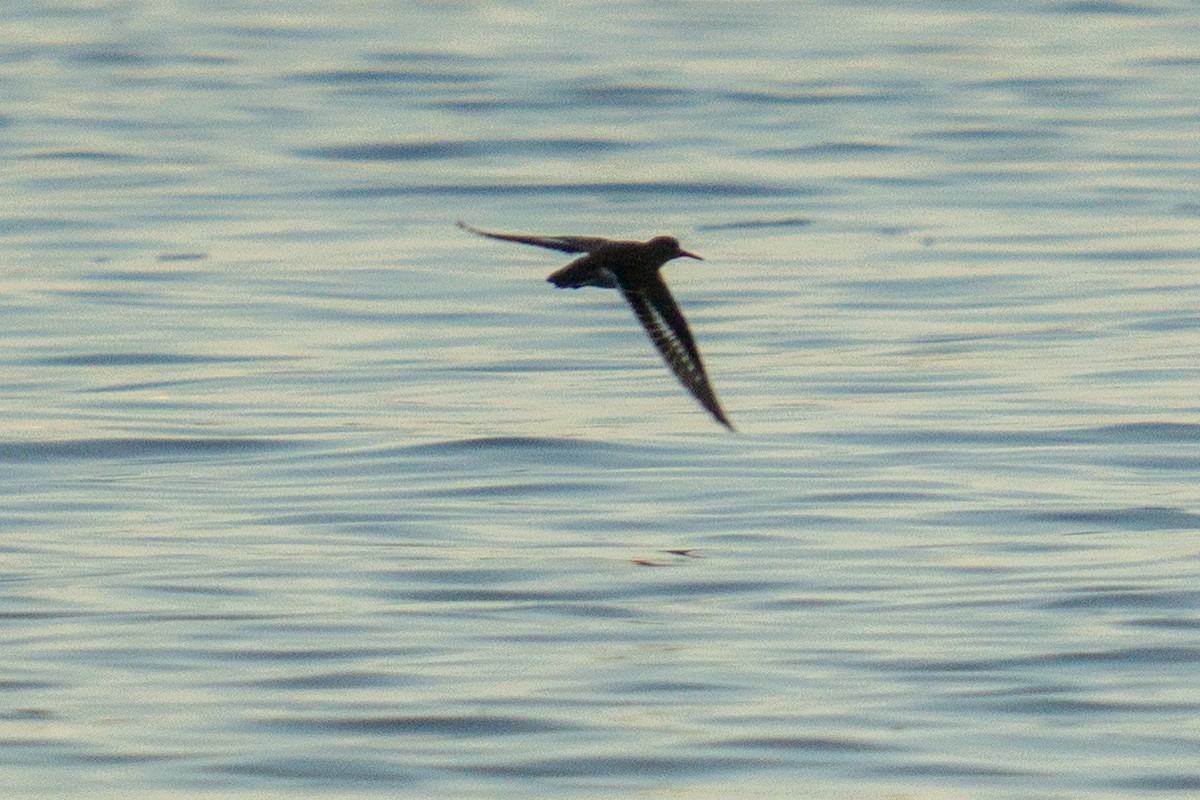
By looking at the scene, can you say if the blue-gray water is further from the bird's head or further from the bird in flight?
the bird's head

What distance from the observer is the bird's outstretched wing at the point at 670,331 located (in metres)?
9.83

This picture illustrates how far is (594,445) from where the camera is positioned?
12602 mm

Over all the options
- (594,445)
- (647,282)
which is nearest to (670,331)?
(647,282)

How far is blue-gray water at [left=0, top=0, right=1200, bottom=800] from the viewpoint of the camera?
318 inches

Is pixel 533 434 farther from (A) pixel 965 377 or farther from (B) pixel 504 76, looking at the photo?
(B) pixel 504 76

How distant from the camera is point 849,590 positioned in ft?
31.9

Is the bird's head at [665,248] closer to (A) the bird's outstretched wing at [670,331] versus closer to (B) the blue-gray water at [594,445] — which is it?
(A) the bird's outstretched wing at [670,331]

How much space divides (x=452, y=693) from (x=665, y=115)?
1784 cm

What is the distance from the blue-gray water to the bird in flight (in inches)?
29.5

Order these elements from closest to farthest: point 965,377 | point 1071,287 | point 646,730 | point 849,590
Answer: point 646,730
point 849,590
point 965,377
point 1071,287

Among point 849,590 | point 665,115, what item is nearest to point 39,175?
point 665,115

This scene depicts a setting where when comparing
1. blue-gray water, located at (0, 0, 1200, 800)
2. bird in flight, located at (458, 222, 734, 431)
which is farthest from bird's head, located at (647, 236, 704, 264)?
blue-gray water, located at (0, 0, 1200, 800)

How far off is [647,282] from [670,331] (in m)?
0.22

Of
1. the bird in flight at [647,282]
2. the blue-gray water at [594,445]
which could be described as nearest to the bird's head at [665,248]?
the bird in flight at [647,282]
